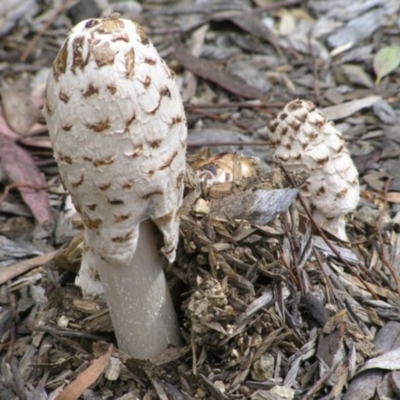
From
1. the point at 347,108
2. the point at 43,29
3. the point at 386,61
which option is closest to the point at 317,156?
the point at 347,108

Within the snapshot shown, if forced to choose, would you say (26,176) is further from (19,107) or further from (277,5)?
(277,5)

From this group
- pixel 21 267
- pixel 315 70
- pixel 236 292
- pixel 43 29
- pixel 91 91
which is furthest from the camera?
pixel 43 29

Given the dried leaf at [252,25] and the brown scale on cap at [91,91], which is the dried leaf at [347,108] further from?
the brown scale on cap at [91,91]

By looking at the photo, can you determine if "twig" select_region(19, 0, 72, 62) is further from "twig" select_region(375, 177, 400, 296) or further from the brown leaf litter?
"twig" select_region(375, 177, 400, 296)

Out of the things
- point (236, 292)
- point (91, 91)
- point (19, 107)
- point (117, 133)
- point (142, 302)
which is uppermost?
point (91, 91)

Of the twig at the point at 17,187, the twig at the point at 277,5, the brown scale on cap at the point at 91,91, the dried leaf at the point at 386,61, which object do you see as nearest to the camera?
the brown scale on cap at the point at 91,91

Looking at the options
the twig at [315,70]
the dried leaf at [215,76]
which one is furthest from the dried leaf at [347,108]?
the dried leaf at [215,76]

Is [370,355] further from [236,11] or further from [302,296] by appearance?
[236,11]

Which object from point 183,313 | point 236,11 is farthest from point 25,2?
point 183,313
